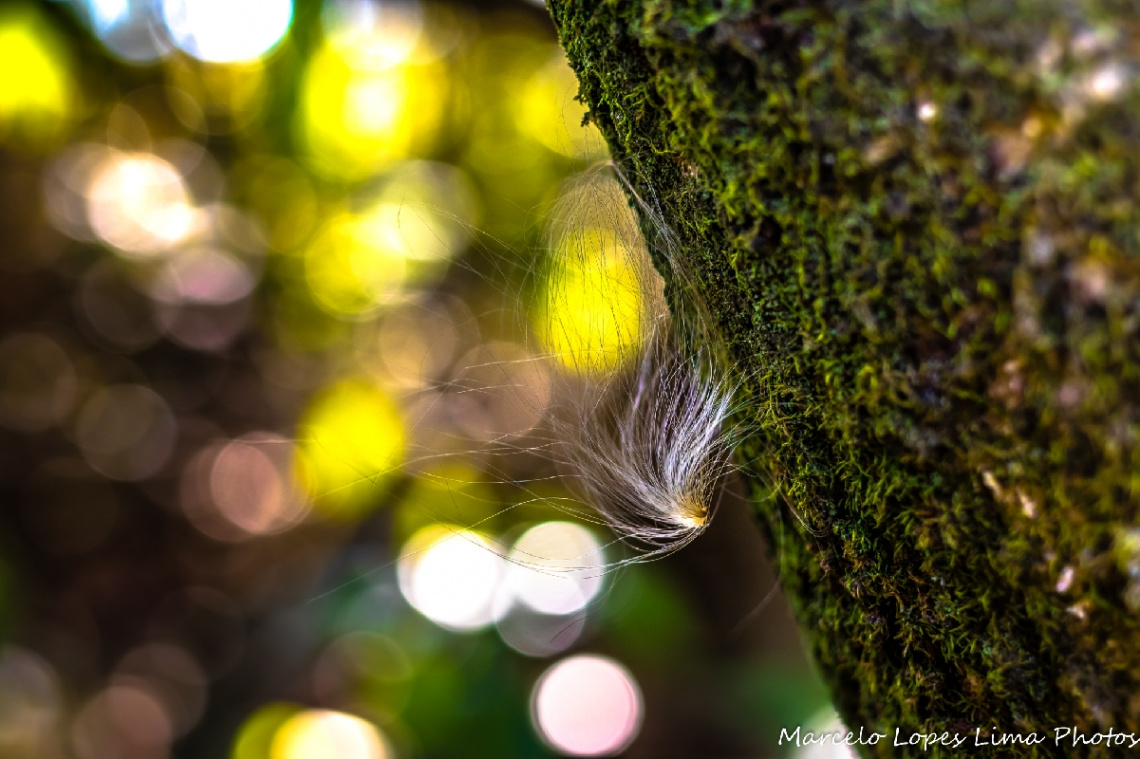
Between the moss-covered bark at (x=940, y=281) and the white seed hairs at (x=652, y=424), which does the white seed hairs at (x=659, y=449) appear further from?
the moss-covered bark at (x=940, y=281)

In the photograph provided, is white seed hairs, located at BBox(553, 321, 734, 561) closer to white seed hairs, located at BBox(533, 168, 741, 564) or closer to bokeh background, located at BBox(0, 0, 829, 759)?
white seed hairs, located at BBox(533, 168, 741, 564)

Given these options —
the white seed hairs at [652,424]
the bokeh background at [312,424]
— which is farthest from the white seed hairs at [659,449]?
the bokeh background at [312,424]

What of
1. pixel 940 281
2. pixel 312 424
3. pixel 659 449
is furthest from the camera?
pixel 312 424

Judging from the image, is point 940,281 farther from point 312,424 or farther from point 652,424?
point 312,424

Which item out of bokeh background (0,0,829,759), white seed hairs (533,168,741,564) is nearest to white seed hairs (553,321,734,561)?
white seed hairs (533,168,741,564)

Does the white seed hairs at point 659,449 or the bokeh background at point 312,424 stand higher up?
the bokeh background at point 312,424

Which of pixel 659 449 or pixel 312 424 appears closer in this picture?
pixel 659 449

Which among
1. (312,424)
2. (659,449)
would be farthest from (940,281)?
(312,424)
